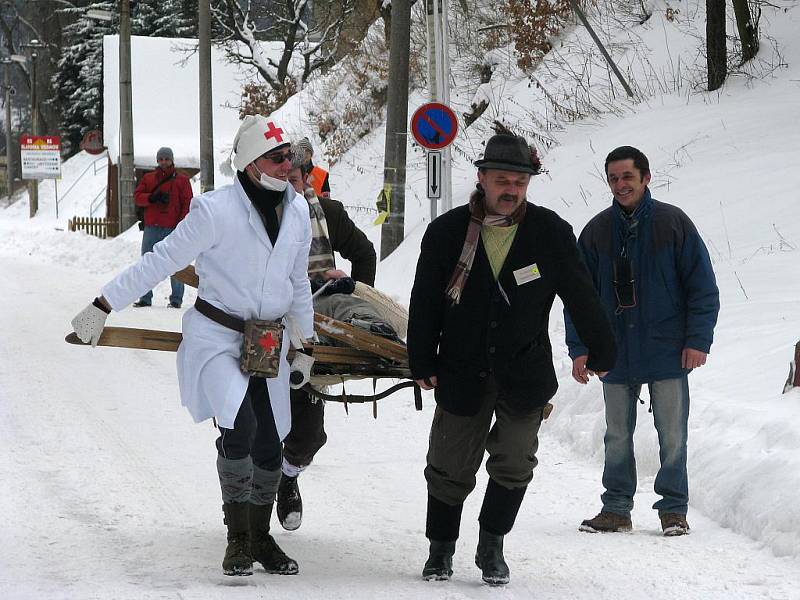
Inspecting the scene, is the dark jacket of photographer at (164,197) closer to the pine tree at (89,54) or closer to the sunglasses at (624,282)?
the sunglasses at (624,282)

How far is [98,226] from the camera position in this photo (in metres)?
33.4

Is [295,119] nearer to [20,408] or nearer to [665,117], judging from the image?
[665,117]

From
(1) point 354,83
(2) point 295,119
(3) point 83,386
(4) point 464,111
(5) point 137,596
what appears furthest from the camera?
(2) point 295,119

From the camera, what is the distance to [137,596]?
16.2ft

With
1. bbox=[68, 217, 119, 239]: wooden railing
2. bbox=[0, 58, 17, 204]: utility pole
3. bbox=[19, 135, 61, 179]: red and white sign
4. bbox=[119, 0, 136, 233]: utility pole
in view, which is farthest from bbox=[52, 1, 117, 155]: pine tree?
bbox=[119, 0, 136, 233]: utility pole

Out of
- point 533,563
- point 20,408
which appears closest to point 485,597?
point 533,563

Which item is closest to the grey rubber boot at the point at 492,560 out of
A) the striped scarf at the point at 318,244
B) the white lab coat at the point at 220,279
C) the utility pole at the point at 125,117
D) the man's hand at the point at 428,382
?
the man's hand at the point at 428,382

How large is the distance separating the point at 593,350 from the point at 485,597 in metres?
1.16

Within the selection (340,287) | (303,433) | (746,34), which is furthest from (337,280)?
(746,34)

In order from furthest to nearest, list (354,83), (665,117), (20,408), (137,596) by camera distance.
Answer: (354,83), (665,117), (20,408), (137,596)

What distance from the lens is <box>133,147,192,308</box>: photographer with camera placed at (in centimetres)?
1569

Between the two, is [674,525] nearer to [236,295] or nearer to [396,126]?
[236,295]

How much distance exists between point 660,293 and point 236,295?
231 cm

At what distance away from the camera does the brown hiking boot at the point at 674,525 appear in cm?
616
